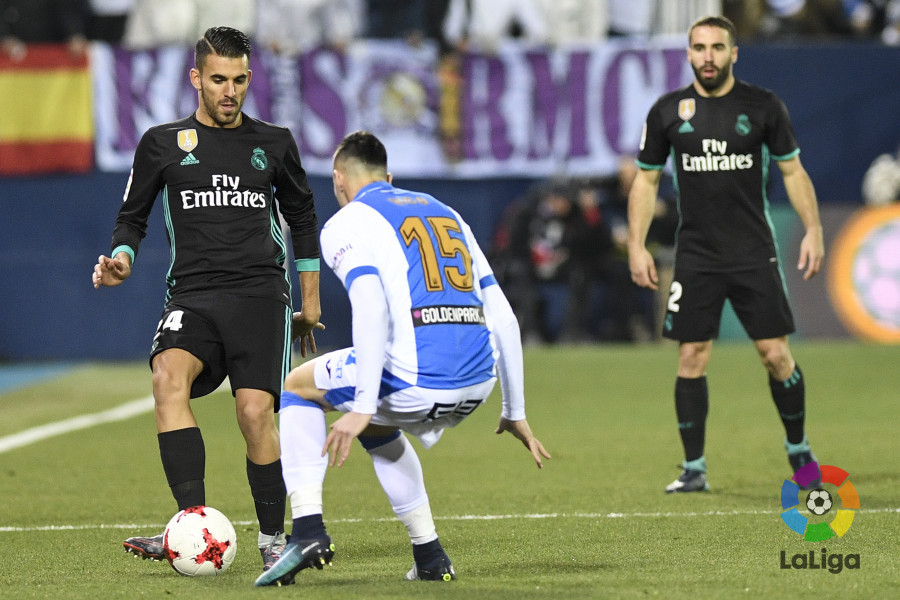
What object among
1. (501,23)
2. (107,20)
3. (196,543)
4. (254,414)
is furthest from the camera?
(107,20)

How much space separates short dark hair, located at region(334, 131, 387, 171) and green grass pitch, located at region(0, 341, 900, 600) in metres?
1.48

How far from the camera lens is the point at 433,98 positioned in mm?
17562

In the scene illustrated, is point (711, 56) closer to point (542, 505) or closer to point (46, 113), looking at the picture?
point (542, 505)

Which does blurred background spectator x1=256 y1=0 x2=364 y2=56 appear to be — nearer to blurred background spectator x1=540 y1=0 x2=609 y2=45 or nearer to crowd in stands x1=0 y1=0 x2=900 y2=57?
crowd in stands x1=0 y1=0 x2=900 y2=57

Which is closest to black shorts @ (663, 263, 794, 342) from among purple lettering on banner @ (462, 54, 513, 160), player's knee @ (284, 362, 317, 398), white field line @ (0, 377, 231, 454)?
player's knee @ (284, 362, 317, 398)

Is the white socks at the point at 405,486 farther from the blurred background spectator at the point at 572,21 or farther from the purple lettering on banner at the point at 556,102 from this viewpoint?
the blurred background spectator at the point at 572,21

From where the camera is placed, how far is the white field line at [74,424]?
10356mm

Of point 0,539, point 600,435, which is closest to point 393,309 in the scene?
point 0,539

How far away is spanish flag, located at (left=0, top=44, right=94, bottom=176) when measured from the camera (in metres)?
17.3

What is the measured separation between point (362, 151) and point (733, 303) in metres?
3.00

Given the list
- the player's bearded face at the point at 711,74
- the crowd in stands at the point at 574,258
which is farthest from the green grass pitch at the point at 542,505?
the crowd in stands at the point at 574,258

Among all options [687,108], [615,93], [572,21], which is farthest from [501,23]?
[687,108]

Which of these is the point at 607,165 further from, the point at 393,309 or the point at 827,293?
the point at 393,309

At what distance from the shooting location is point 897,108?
1825 cm
